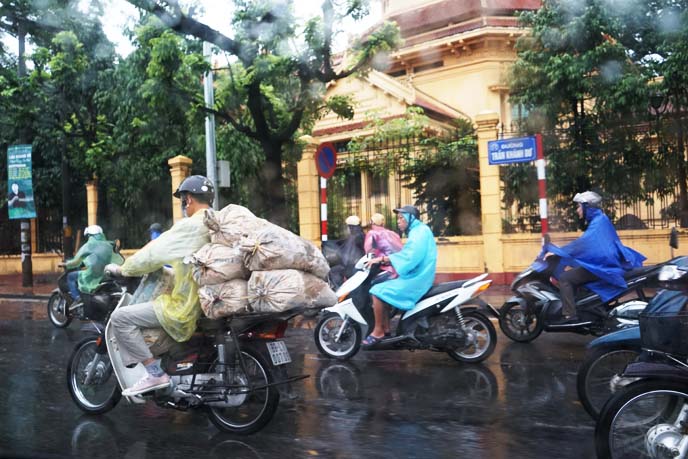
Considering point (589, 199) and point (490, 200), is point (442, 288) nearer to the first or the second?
point (589, 199)

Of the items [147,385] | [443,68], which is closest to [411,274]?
[147,385]

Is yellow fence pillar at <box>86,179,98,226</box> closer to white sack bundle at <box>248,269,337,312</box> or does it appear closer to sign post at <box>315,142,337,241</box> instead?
sign post at <box>315,142,337,241</box>

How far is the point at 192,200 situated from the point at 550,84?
438 inches

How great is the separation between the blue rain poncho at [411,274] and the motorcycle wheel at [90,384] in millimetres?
2664

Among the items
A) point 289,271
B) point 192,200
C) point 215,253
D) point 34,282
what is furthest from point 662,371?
point 34,282

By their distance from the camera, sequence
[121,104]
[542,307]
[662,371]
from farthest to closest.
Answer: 1. [121,104]
2. [542,307]
3. [662,371]

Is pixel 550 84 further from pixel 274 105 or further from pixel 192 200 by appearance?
pixel 192 200

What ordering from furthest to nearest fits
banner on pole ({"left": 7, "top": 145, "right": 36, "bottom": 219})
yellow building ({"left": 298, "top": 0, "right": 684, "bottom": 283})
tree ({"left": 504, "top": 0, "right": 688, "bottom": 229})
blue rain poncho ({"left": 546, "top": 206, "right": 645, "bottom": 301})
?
yellow building ({"left": 298, "top": 0, "right": 684, "bottom": 283}) < banner on pole ({"left": 7, "top": 145, "right": 36, "bottom": 219}) < tree ({"left": 504, "top": 0, "right": 688, "bottom": 229}) < blue rain poncho ({"left": 546, "top": 206, "right": 645, "bottom": 301})

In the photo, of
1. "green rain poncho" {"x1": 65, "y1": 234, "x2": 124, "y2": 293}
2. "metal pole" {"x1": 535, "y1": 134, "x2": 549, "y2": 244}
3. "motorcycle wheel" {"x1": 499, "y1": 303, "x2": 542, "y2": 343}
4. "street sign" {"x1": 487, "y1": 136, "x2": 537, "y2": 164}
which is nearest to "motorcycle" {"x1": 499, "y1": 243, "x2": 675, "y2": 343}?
"motorcycle wheel" {"x1": 499, "y1": 303, "x2": 542, "y2": 343}

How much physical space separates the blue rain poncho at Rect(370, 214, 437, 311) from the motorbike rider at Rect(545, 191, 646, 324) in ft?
4.65

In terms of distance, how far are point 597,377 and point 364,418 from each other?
1.56m

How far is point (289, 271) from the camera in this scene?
4.16m

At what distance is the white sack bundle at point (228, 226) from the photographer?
4273mm

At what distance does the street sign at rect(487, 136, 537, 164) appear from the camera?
36.9 ft
